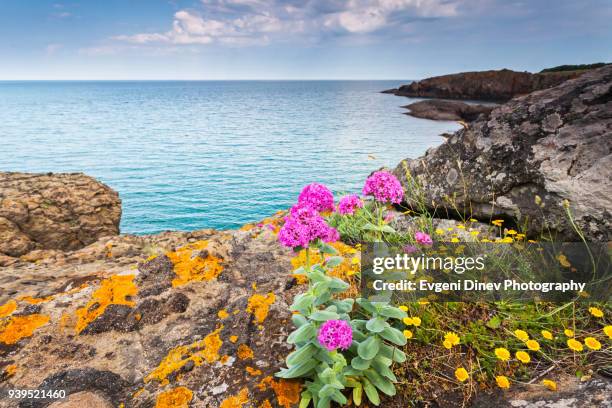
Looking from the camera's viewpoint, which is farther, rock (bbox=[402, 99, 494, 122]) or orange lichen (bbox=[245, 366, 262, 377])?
rock (bbox=[402, 99, 494, 122])

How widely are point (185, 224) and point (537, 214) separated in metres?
A: 19.7

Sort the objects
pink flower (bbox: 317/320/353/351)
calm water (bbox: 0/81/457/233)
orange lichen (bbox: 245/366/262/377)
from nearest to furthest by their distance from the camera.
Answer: pink flower (bbox: 317/320/353/351) → orange lichen (bbox: 245/366/262/377) → calm water (bbox: 0/81/457/233)

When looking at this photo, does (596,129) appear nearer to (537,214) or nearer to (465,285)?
(537,214)

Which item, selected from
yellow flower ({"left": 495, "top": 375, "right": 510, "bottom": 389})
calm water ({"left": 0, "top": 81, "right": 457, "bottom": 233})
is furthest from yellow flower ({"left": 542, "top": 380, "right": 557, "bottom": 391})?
calm water ({"left": 0, "top": 81, "right": 457, "bottom": 233})

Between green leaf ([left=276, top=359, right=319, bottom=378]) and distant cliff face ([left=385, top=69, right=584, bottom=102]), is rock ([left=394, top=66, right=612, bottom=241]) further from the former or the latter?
distant cliff face ([left=385, top=69, right=584, bottom=102])

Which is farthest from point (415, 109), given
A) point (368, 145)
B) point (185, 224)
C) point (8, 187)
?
point (8, 187)

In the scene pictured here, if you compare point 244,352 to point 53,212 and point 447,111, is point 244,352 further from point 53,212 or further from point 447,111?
point 447,111

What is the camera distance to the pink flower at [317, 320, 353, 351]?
2.39 m

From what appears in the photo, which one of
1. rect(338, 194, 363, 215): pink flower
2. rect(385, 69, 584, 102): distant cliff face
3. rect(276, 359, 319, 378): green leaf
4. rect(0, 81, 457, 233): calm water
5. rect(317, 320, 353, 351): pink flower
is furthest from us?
rect(385, 69, 584, 102): distant cliff face

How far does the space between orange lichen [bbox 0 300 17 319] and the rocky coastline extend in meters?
0.03

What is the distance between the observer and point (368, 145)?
41625 mm

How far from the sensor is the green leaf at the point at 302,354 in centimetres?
264

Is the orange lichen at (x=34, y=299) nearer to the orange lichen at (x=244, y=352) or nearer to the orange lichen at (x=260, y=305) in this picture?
the orange lichen at (x=260, y=305)

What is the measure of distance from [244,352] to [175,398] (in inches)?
26.2
